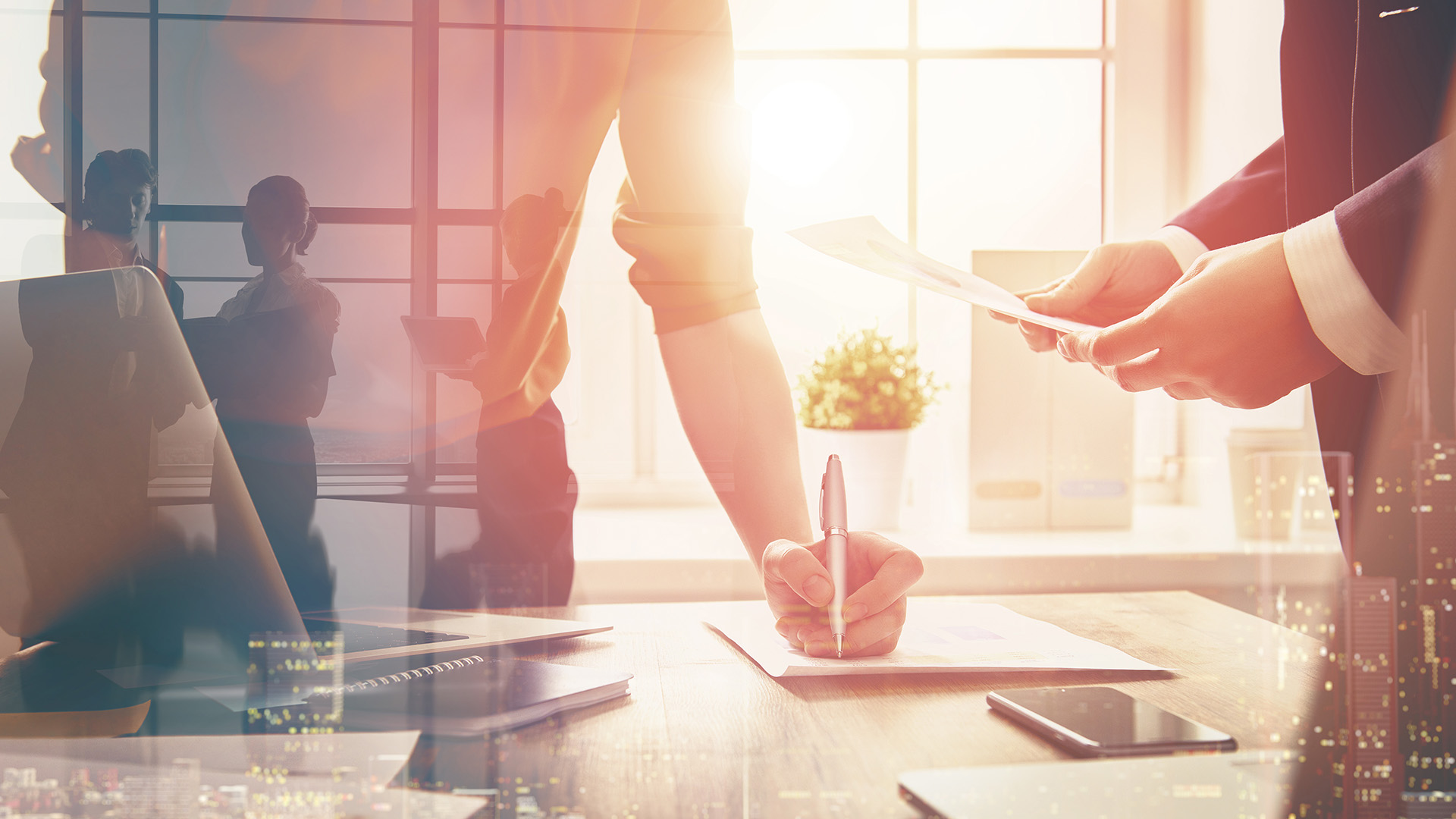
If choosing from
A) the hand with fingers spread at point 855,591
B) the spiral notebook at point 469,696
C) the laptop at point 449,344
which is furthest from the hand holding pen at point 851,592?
the laptop at point 449,344

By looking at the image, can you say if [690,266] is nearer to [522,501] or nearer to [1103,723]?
[522,501]

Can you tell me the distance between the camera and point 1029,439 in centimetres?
151

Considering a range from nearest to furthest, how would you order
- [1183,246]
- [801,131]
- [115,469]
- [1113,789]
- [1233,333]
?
[1113,789] → [115,469] → [1233,333] → [1183,246] → [801,131]

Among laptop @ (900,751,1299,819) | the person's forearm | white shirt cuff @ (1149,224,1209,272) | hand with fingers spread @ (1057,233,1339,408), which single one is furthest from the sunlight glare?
laptop @ (900,751,1299,819)

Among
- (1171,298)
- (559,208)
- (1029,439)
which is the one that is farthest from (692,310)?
(1029,439)

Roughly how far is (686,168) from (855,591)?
44 cm

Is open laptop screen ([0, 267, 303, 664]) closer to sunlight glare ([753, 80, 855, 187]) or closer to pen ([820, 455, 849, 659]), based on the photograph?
pen ([820, 455, 849, 659])

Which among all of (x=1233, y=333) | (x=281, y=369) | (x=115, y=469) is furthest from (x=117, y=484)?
(x=1233, y=333)

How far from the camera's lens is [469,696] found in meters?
0.38

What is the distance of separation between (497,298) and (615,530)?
1.17 ft

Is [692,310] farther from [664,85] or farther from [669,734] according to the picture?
[669,734]

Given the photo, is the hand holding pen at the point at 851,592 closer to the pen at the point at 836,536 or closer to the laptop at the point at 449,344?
the pen at the point at 836,536

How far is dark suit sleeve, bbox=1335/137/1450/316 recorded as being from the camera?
0.44 m

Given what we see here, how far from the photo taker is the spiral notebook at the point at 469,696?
0.36 meters
